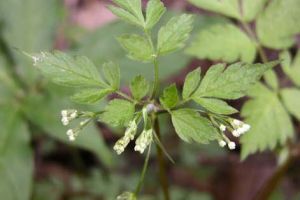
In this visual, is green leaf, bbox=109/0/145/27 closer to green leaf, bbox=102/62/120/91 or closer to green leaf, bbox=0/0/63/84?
green leaf, bbox=102/62/120/91

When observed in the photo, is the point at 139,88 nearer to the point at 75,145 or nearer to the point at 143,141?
the point at 143,141

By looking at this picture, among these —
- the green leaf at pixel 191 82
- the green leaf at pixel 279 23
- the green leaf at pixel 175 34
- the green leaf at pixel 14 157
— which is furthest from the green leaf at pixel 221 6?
the green leaf at pixel 14 157

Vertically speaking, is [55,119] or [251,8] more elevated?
[251,8]

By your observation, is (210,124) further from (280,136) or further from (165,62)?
(165,62)

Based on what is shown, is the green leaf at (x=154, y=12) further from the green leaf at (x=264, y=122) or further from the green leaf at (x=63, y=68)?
the green leaf at (x=264, y=122)

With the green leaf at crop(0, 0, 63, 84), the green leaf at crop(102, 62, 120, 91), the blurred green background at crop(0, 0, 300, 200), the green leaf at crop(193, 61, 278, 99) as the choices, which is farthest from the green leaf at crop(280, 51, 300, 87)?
the green leaf at crop(0, 0, 63, 84)

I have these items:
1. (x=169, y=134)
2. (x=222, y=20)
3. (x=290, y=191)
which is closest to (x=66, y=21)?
(x=169, y=134)

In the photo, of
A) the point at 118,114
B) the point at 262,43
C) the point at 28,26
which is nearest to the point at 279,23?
the point at 262,43

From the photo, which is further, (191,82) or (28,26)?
(28,26)
